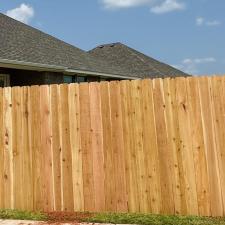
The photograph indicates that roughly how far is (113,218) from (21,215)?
163 cm

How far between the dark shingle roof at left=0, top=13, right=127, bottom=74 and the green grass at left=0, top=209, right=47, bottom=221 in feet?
19.1

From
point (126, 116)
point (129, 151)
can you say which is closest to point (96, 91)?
point (126, 116)

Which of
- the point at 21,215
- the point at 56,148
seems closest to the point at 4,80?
the point at 56,148

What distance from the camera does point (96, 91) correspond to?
23.9ft

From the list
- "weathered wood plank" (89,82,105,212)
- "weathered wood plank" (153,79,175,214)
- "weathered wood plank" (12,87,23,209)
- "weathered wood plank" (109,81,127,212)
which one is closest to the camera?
"weathered wood plank" (153,79,175,214)

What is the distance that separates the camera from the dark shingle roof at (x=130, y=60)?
2752 centimetres

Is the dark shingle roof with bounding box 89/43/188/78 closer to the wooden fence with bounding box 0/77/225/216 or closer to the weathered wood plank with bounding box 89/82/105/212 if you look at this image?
the wooden fence with bounding box 0/77/225/216

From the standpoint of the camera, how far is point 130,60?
97.1ft

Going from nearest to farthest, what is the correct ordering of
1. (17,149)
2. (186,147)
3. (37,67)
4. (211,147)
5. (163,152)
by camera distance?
(211,147) < (186,147) < (163,152) < (17,149) < (37,67)

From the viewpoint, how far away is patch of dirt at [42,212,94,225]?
6.95m

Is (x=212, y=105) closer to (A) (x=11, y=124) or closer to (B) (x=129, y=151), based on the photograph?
(B) (x=129, y=151)

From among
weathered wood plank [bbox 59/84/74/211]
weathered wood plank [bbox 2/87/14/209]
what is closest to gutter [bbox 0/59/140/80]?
weathered wood plank [bbox 2/87/14/209]

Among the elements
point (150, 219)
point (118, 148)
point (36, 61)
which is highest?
point (36, 61)

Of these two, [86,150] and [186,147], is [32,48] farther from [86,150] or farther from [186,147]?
[186,147]
